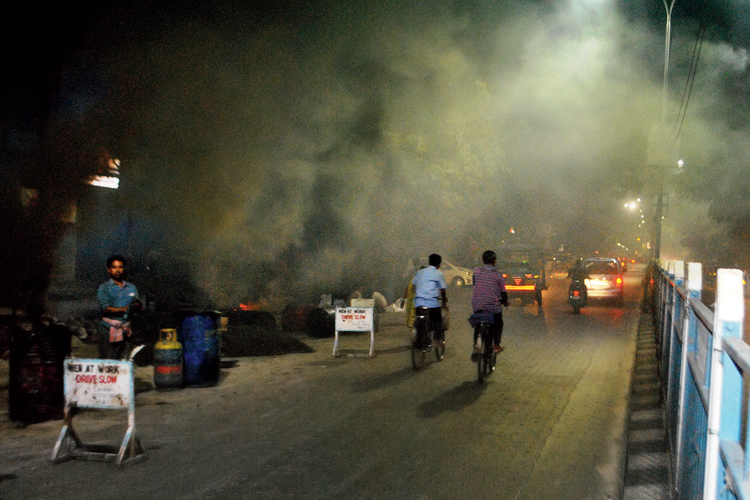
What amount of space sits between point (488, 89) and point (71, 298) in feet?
40.6

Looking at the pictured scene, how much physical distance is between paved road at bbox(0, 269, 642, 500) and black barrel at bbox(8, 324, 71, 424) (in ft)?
0.51

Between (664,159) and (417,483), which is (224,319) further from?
(664,159)

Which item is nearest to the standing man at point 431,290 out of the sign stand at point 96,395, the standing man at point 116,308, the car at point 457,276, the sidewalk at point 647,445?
the sidewalk at point 647,445

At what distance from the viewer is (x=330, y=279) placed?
14305mm

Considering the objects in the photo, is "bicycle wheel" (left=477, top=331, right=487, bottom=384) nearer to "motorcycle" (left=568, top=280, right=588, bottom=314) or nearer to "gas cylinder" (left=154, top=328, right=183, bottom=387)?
"gas cylinder" (left=154, top=328, right=183, bottom=387)

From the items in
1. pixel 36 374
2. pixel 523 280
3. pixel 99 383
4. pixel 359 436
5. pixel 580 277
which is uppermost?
pixel 580 277

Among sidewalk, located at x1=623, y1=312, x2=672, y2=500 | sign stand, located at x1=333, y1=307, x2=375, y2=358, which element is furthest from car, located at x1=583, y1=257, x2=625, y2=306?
sign stand, located at x1=333, y1=307, x2=375, y2=358

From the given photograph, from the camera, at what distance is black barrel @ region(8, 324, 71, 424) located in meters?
5.33

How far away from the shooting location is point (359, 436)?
4965 millimetres

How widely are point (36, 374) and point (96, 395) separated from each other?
4.16 ft

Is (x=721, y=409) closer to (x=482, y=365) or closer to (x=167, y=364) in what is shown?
(x=482, y=365)

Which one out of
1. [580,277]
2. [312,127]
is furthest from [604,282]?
[312,127]

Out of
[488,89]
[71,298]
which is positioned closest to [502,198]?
[488,89]

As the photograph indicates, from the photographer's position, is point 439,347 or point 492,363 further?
point 439,347
